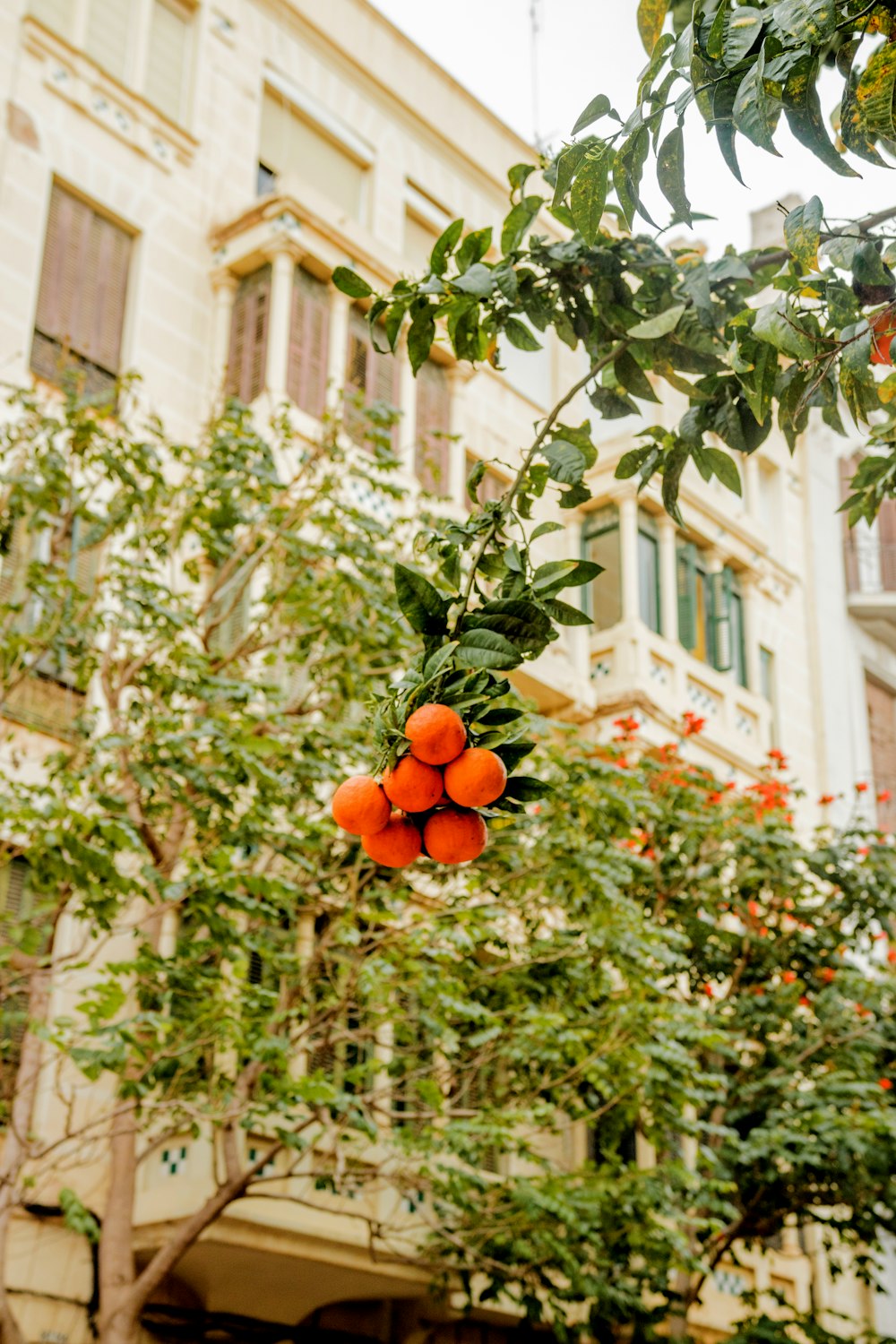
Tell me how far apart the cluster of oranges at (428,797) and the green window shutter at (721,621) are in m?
16.6

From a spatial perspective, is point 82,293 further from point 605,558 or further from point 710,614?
point 710,614

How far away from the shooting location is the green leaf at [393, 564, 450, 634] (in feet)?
11.0

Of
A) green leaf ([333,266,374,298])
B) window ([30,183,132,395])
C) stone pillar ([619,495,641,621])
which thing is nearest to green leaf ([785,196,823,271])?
green leaf ([333,266,374,298])

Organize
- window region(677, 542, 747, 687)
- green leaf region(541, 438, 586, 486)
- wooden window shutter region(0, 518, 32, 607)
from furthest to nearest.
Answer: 1. window region(677, 542, 747, 687)
2. wooden window shutter region(0, 518, 32, 607)
3. green leaf region(541, 438, 586, 486)

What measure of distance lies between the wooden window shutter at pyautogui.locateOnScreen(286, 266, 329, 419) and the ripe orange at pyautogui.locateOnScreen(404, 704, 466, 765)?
12.1 metres

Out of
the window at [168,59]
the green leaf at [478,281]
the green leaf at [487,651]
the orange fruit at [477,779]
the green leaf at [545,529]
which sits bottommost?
the orange fruit at [477,779]

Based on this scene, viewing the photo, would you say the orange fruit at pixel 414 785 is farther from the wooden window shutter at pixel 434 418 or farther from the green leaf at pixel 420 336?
the wooden window shutter at pixel 434 418

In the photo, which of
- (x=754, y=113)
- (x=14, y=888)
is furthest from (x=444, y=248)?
(x=14, y=888)

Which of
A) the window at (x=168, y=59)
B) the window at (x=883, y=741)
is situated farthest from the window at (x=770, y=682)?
the window at (x=168, y=59)

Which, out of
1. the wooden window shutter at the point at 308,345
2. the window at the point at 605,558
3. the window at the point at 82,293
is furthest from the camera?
the window at the point at 605,558

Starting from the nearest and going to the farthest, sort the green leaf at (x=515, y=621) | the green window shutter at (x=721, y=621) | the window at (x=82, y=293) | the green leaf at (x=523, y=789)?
1. the green leaf at (x=523, y=789)
2. the green leaf at (x=515, y=621)
3. the window at (x=82, y=293)
4. the green window shutter at (x=721, y=621)

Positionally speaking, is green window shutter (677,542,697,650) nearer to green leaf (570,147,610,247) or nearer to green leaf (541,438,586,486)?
green leaf (541,438,586,486)

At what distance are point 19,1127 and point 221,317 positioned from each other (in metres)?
8.42

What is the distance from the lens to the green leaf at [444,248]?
4.30 meters
